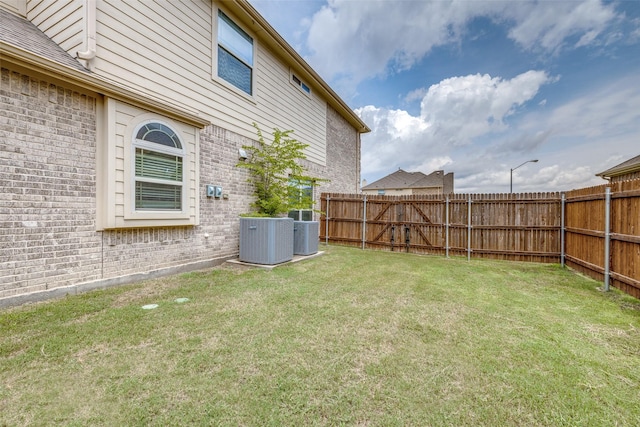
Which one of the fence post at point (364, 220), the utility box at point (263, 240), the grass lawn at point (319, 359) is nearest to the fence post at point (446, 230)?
the fence post at point (364, 220)

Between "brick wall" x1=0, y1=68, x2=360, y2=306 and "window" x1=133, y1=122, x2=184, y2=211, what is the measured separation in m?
0.52

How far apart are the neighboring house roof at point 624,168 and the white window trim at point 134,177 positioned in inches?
784

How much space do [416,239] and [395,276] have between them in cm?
385

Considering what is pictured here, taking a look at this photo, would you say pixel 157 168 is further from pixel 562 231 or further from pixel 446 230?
pixel 562 231

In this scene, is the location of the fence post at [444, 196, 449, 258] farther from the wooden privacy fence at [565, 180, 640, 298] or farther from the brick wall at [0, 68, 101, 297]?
the brick wall at [0, 68, 101, 297]

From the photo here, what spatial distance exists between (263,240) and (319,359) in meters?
3.98

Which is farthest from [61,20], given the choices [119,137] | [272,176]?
[272,176]

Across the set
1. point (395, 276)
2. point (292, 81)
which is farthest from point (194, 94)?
point (395, 276)

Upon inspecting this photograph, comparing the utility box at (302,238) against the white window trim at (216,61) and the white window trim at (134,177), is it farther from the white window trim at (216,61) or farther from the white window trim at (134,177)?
the white window trim at (216,61)

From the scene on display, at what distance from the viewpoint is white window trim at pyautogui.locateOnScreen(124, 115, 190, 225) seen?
4203 mm

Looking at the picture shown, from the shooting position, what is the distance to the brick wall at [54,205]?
3266mm

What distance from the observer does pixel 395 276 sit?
5453 mm

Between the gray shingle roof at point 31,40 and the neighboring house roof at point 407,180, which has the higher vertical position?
the neighboring house roof at point 407,180

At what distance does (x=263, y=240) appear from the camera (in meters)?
6.00
